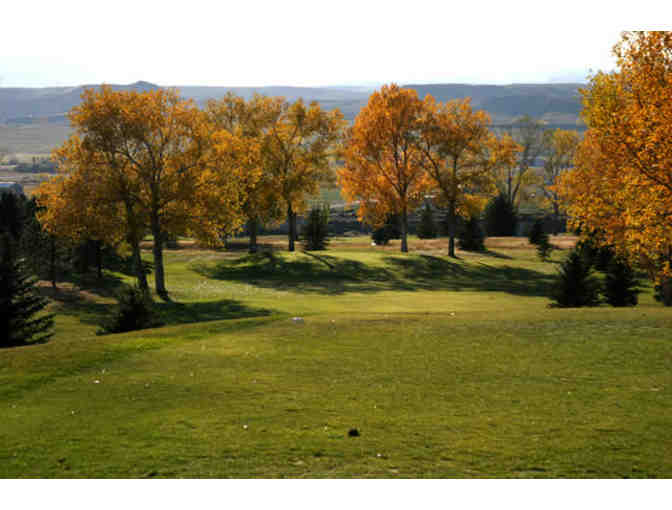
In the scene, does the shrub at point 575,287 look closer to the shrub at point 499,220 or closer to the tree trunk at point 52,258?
the tree trunk at point 52,258

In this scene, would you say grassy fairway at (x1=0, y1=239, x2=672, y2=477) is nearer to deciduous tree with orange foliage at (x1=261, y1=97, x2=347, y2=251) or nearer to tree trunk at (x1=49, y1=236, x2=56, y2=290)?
tree trunk at (x1=49, y1=236, x2=56, y2=290)

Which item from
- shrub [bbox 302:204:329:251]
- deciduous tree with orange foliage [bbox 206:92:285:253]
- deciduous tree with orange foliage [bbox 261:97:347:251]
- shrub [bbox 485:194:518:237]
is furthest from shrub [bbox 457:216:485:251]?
shrub [bbox 485:194:518:237]

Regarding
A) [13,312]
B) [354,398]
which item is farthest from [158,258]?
[354,398]

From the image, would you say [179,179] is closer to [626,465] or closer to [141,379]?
[141,379]

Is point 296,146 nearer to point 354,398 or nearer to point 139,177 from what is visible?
point 139,177

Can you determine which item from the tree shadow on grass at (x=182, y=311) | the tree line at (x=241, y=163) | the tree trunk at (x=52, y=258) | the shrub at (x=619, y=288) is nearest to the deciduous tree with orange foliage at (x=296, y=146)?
the tree line at (x=241, y=163)

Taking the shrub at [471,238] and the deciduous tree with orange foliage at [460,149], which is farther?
the shrub at [471,238]

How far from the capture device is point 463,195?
61.4 meters

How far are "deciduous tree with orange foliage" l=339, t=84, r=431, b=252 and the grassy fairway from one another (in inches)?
1482

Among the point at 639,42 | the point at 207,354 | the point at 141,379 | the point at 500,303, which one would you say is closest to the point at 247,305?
the point at 500,303

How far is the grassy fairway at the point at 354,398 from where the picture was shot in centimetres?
988

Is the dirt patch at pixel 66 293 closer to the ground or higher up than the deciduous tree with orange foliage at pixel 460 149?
closer to the ground

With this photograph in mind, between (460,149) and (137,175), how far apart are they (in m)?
32.0

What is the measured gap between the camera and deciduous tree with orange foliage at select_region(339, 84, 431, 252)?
59656 millimetres
